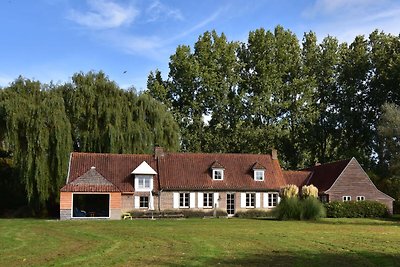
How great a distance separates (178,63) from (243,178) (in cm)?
1832

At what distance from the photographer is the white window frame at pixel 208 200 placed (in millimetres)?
42812

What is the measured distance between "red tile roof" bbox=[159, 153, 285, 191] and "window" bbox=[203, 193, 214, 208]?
687 millimetres

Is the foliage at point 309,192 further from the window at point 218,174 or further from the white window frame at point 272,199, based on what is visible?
the window at point 218,174

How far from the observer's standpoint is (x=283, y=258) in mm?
13953

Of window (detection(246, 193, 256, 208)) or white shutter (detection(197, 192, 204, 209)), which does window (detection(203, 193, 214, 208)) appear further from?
window (detection(246, 193, 256, 208))

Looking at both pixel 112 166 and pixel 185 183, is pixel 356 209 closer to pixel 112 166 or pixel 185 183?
pixel 185 183

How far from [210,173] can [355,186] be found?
1232 centimetres

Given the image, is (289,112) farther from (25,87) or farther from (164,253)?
(164,253)

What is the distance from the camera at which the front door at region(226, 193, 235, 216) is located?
43219mm

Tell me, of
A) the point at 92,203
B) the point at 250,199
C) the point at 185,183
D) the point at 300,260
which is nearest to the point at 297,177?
the point at 250,199

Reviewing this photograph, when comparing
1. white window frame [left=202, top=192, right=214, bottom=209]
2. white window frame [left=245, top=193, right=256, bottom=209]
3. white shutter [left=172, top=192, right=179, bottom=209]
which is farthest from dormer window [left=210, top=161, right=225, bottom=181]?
white shutter [left=172, top=192, right=179, bottom=209]

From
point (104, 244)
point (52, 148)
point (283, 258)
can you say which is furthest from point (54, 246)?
point (52, 148)

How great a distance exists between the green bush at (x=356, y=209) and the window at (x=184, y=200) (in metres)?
10.6

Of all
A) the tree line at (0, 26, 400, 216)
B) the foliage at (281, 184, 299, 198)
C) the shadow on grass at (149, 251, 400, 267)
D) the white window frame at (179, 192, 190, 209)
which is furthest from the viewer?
the tree line at (0, 26, 400, 216)
